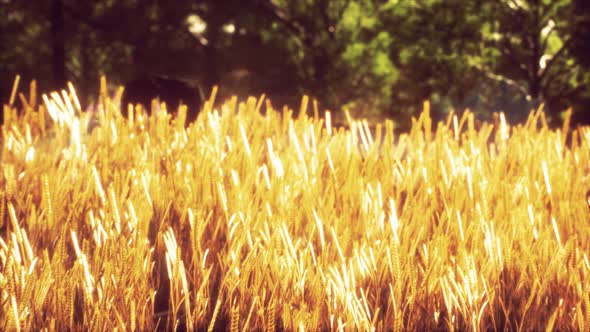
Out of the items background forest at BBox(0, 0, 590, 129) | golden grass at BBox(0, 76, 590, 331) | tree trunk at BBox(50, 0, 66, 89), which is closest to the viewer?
golden grass at BBox(0, 76, 590, 331)

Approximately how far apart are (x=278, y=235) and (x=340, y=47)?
11647mm

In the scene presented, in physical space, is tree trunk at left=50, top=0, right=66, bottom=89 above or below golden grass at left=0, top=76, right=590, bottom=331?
above

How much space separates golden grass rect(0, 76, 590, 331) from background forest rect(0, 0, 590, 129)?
20.8ft

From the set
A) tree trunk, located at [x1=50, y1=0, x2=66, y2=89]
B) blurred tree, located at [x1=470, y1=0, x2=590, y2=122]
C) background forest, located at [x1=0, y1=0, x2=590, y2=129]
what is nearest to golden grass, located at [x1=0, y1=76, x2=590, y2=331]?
background forest, located at [x1=0, y1=0, x2=590, y2=129]

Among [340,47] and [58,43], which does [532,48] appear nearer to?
[340,47]

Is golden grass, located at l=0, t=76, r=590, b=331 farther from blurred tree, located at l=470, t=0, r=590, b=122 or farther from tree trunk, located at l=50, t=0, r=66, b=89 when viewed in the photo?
tree trunk, located at l=50, t=0, r=66, b=89

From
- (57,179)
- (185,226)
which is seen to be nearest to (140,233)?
(185,226)

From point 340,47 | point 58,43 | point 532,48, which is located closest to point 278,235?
point 532,48

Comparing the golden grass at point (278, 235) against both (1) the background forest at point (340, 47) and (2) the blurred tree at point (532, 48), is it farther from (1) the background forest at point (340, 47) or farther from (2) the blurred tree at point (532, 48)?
(2) the blurred tree at point (532, 48)

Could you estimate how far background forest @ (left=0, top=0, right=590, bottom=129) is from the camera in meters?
10.3

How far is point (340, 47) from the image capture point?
41.6 ft

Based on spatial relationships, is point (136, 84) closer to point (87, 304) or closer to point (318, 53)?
point (87, 304)

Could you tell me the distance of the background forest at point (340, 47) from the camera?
33.9ft

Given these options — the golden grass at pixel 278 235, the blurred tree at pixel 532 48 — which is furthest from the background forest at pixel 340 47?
the golden grass at pixel 278 235
